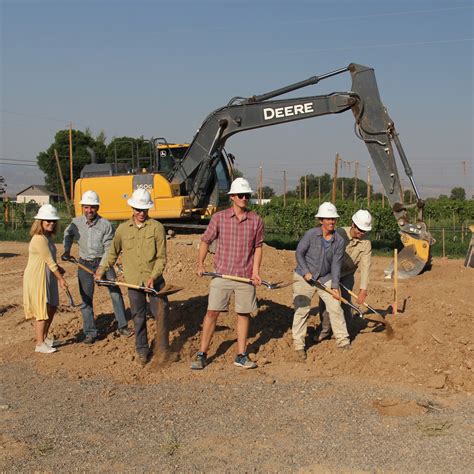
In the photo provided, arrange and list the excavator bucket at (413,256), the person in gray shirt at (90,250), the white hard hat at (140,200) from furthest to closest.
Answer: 1. the excavator bucket at (413,256)
2. the person in gray shirt at (90,250)
3. the white hard hat at (140,200)

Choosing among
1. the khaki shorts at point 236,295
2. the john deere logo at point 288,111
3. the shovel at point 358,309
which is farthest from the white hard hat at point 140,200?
the john deere logo at point 288,111

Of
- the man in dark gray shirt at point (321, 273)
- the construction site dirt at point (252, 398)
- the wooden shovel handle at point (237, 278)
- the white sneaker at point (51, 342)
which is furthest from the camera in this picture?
the white sneaker at point (51, 342)

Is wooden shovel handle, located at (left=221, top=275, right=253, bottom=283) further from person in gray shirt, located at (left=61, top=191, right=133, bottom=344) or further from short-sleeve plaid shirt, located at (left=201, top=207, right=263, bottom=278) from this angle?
person in gray shirt, located at (left=61, top=191, right=133, bottom=344)

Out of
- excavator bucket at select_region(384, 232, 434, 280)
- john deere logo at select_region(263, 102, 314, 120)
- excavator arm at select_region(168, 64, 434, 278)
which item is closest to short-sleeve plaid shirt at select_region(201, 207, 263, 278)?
excavator arm at select_region(168, 64, 434, 278)

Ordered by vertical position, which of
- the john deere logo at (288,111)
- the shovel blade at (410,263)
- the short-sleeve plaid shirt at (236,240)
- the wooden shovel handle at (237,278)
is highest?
the john deere logo at (288,111)

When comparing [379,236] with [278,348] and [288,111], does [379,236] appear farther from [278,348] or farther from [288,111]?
[278,348]

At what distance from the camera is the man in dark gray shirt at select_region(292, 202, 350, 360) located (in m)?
7.66

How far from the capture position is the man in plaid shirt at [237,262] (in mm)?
7227

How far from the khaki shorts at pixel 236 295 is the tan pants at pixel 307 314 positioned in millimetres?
723

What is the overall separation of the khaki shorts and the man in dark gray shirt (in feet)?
2.44

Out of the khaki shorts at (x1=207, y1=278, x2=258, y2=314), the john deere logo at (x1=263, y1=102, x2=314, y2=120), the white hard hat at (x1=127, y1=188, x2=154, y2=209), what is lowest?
the khaki shorts at (x1=207, y1=278, x2=258, y2=314)

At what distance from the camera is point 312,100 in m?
14.8

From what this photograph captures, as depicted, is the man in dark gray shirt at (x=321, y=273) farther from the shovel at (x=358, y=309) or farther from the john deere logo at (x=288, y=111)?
the john deere logo at (x=288, y=111)

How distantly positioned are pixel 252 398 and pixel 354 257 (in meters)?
2.56
